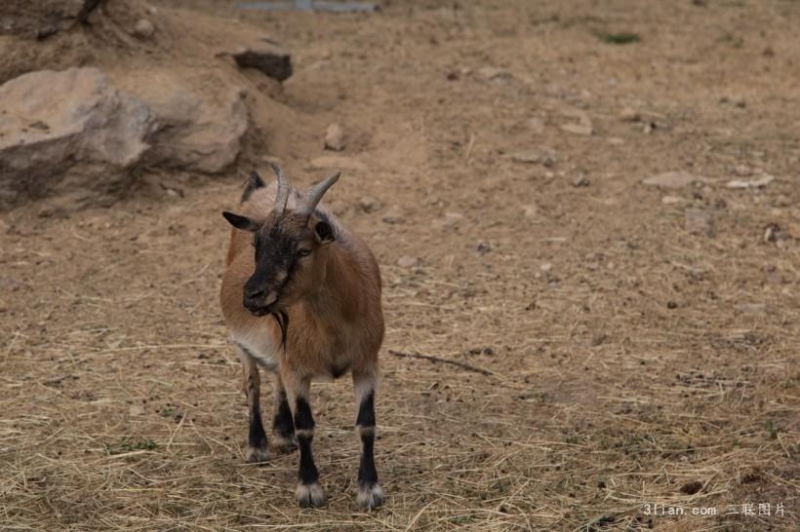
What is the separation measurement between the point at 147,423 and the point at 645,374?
2800 millimetres

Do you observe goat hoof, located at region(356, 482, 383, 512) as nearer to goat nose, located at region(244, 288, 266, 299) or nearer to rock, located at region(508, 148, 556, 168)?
goat nose, located at region(244, 288, 266, 299)

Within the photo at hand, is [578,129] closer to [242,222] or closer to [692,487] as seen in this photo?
[692,487]

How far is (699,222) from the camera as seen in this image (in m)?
9.32

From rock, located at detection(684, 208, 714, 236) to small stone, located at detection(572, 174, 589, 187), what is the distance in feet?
2.93

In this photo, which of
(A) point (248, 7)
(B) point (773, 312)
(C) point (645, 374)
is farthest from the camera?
(A) point (248, 7)

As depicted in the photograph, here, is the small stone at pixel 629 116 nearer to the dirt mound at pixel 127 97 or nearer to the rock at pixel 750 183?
the rock at pixel 750 183

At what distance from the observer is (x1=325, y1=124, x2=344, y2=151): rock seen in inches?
409

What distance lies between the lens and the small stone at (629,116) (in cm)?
1139

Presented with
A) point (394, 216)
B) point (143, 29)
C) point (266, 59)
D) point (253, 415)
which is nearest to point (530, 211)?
point (394, 216)

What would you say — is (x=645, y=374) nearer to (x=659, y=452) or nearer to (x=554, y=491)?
(x=659, y=452)

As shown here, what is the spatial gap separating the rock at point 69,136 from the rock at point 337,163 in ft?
4.66

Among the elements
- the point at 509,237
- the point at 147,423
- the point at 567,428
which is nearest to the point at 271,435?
the point at 147,423

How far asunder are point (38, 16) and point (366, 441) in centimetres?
538

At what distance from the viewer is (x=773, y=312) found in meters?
8.08
